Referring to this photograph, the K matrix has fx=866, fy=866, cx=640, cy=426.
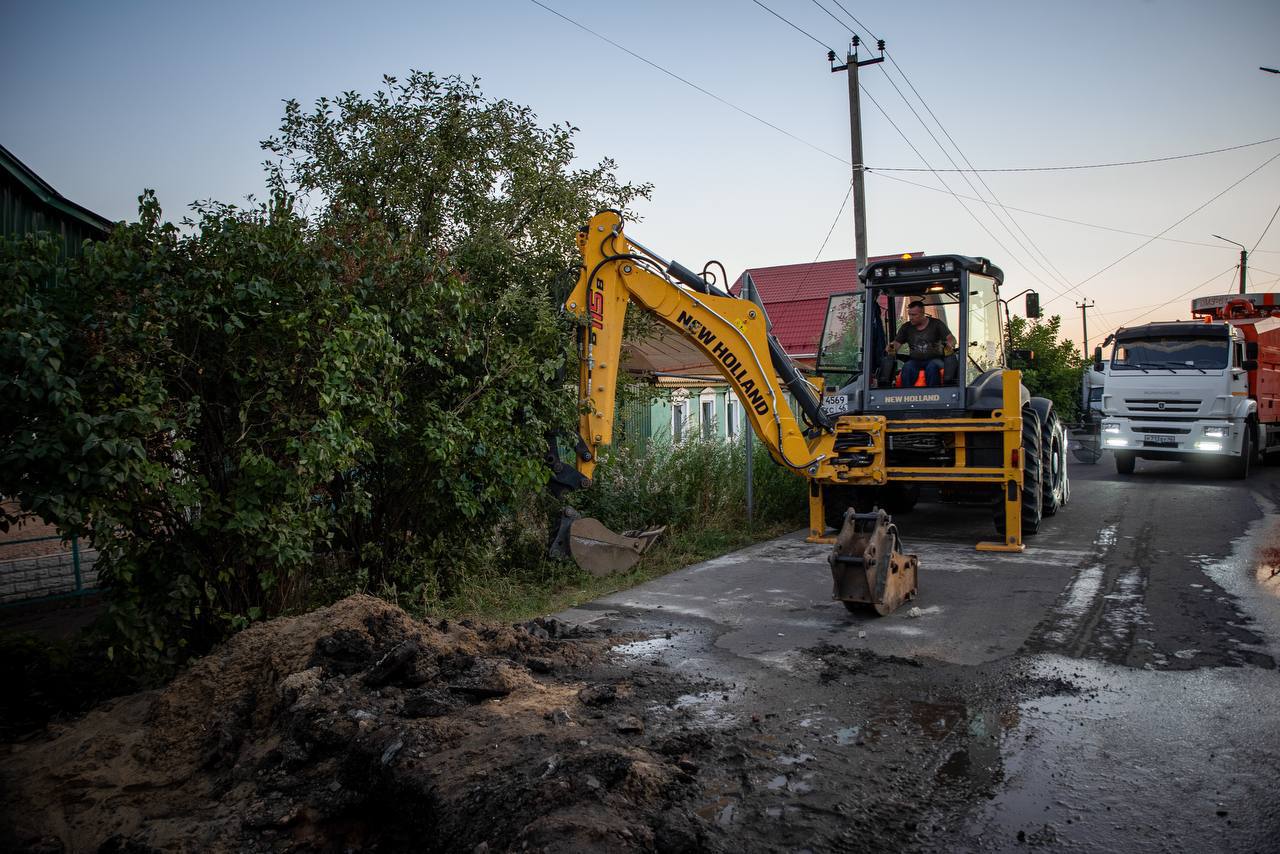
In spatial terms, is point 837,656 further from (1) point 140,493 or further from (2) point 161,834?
(1) point 140,493

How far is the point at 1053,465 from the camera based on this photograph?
12.1 meters

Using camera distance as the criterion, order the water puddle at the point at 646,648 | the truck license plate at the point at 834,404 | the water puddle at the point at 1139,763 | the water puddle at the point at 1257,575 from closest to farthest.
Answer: the water puddle at the point at 1139,763 → the water puddle at the point at 646,648 → the water puddle at the point at 1257,575 → the truck license plate at the point at 834,404

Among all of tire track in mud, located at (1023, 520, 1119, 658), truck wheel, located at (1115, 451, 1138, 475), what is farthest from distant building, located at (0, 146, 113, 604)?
truck wheel, located at (1115, 451, 1138, 475)

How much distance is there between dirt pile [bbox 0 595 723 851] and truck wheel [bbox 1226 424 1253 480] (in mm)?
15492

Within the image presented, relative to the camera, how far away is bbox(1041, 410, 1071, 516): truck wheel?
11641 millimetres

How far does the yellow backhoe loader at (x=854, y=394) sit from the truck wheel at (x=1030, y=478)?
0.05 ft

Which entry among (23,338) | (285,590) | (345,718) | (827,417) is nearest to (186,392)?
(23,338)

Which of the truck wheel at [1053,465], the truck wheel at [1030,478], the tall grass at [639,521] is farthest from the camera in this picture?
the truck wheel at [1053,465]

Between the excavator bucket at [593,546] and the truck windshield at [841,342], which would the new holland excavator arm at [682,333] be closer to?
the excavator bucket at [593,546]

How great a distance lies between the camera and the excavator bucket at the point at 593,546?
8844 mm

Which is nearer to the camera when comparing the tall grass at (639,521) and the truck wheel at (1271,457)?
the tall grass at (639,521)

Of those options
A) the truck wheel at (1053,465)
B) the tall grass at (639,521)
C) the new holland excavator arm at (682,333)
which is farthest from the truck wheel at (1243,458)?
the new holland excavator arm at (682,333)

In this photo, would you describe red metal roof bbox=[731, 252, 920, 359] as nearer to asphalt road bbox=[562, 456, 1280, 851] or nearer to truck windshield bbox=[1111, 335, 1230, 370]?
truck windshield bbox=[1111, 335, 1230, 370]

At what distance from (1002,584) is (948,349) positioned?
3230 millimetres
